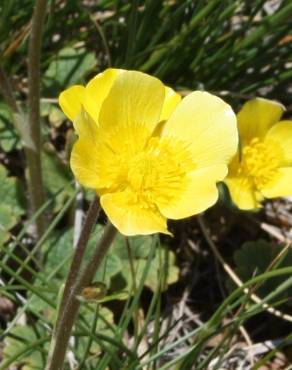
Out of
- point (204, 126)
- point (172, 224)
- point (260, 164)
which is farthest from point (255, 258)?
point (204, 126)

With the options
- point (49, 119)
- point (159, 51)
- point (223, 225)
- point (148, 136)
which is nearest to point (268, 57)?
point (159, 51)

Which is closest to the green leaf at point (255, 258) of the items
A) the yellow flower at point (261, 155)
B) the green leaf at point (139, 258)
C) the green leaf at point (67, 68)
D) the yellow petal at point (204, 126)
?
the green leaf at point (139, 258)

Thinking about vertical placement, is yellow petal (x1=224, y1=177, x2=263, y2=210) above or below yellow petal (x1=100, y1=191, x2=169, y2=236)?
below

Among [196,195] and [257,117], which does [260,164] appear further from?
[196,195]

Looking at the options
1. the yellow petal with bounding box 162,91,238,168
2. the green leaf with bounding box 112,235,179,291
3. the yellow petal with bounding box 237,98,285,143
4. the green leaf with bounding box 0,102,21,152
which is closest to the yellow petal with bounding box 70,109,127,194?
the yellow petal with bounding box 162,91,238,168

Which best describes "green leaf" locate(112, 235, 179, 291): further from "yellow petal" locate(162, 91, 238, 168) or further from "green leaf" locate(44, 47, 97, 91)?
"yellow petal" locate(162, 91, 238, 168)
